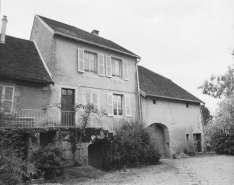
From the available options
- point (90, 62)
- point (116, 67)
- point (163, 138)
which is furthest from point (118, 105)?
point (163, 138)

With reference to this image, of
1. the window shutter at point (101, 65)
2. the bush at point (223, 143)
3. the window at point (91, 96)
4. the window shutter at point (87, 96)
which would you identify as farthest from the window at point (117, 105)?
the bush at point (223, 143)

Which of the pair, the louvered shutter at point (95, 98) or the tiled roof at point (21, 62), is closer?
the tiled roof at point (21, 62)

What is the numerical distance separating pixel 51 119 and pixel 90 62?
14.8 feet

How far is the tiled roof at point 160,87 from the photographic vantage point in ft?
51.8

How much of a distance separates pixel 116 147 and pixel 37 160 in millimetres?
4538

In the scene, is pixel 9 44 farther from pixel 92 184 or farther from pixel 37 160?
pixel 92 184

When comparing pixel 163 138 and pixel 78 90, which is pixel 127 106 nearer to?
pixel 78 90

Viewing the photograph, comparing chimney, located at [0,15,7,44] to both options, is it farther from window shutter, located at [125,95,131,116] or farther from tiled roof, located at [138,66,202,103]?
tiled roof, located at [138,66,202,103]

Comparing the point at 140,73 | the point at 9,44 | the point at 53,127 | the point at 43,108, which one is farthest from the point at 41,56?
the point at 140,73

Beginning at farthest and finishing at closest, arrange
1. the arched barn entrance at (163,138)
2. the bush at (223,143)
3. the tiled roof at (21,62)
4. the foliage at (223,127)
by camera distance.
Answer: the arched barn entrance at (163,138) < the bush at (223,143) < the tiled roof at (21,62) < the foliage at (223,127)

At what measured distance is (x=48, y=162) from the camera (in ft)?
27.2

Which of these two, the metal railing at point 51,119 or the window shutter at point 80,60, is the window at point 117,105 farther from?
the window shutter at point 80,60

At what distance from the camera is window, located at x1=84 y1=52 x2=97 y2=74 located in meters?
13.2

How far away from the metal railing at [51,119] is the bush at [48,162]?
1805mm
